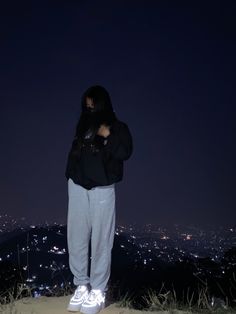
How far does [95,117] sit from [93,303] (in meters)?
1.93

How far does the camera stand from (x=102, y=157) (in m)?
4.60

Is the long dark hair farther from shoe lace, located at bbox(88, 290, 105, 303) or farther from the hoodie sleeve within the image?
shoe lace, located at bbox(88, 290, 105, 303)

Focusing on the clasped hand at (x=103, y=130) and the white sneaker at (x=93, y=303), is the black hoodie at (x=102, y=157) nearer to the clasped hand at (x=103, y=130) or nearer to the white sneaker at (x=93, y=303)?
the clasped hand at (x=103, y=130)

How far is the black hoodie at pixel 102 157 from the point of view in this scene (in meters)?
4.59

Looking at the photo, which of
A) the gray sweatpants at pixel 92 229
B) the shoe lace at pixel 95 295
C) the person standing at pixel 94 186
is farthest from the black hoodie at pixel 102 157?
the shoe lace at pixel 95 295

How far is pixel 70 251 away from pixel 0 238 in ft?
219

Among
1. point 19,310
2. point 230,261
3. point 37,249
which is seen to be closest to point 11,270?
point 230,261

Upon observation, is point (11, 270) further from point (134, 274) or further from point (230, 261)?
point (230, 261)

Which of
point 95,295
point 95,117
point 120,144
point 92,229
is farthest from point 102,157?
point 95,295

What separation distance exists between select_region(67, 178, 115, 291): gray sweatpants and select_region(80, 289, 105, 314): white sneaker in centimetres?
6

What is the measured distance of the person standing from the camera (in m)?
4.61

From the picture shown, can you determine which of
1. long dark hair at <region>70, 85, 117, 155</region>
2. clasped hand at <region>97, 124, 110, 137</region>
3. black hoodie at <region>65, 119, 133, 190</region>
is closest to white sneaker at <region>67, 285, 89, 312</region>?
black hoodie at <region>65, 119, 133, 190</region>

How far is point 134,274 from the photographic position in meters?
34.9

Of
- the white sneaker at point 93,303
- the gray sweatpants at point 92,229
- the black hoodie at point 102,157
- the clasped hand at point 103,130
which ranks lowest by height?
the white sneaker at point 93,303
